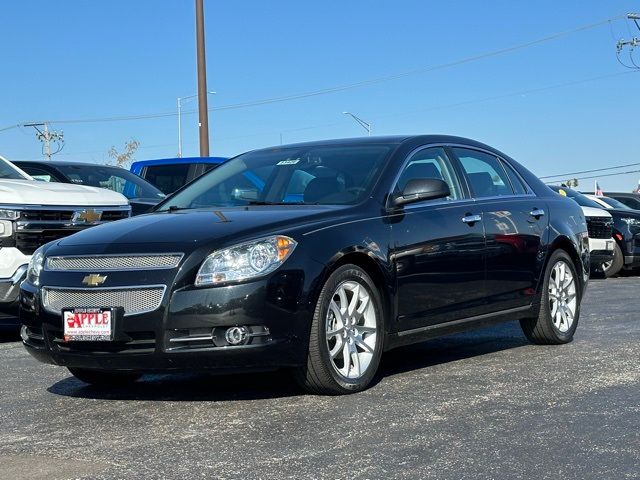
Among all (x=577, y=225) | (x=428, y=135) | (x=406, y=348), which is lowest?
(x=406, y=348)

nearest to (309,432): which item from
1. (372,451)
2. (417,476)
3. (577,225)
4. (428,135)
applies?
(372,451)

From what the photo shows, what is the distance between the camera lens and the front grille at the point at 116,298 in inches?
220

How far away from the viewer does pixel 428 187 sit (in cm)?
659

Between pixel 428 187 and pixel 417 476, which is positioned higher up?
pixel 428 187

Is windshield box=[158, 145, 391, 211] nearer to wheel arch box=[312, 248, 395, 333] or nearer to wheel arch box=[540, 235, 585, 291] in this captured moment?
wheel arch box=[312, 248, 395, 333]

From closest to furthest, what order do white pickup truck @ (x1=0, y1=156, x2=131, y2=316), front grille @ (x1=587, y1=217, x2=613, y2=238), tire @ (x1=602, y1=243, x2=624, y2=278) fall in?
white pickup truck @ (x1=0, y1=156, x2=131, y2=316), front grille @ (x1=587, y1=217, x2=613, y2=238), tire @ (x1=602, y1=243, x2=624, y2=278)

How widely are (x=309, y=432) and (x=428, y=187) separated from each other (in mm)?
2075

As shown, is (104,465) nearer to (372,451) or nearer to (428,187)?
(372,451)

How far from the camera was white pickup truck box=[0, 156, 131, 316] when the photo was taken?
852 centimetres

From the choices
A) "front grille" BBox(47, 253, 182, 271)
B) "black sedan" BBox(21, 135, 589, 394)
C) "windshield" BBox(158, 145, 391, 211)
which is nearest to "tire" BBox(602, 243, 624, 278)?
"black sedan" BBox(21, 135, 589, 394)

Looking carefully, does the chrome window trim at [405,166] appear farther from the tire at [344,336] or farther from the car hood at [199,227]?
the tire at [344,336]

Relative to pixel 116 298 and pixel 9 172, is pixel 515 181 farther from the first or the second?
pixel 9 172

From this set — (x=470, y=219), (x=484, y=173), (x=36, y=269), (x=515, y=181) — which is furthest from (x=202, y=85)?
(x=36, y=269)

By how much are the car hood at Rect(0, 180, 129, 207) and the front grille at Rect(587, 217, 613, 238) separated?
8677 millimetres
